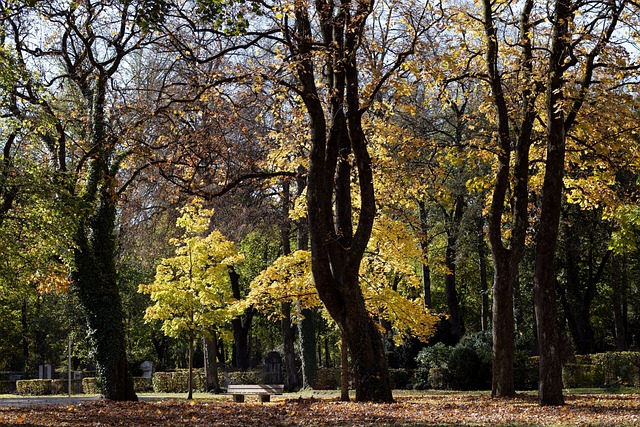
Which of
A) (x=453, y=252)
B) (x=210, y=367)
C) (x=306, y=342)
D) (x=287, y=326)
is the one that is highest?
(x=453, y=252)

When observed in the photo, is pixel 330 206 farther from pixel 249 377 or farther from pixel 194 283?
pixel 249 377

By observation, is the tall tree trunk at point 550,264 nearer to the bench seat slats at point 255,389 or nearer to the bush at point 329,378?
the bench seat slats at point 255,389

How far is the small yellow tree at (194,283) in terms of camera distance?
29719mm

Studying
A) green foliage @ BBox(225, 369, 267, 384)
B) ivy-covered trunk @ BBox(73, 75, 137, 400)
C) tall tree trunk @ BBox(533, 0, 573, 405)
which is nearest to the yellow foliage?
ivy-covered trunk @ BBox(73, 75, 137, 400)

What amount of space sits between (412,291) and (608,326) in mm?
15575

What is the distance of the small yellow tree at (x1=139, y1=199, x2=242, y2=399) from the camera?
29.7 meters

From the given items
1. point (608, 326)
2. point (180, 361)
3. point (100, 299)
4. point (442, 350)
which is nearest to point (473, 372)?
point (442, 350)

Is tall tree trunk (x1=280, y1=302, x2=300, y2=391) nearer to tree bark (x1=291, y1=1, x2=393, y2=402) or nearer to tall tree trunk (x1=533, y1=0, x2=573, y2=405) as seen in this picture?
tree bark (x1=291, y1=1, x2=393, y2=402)

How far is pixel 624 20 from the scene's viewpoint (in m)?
16.6

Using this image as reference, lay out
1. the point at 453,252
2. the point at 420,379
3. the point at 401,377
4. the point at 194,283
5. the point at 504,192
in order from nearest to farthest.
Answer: the point at 504,192 < the point at 194,283 < the point at 420,379 < the point at 401,377 < the point at 453,252

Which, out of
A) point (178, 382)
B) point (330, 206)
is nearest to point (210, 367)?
point (178, 382)

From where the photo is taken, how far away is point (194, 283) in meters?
30.0

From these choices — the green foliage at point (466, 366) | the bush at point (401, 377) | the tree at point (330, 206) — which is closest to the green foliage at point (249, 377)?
the bush at point (401, 377)

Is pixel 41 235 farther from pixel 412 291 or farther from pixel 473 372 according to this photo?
pixel 412 291
